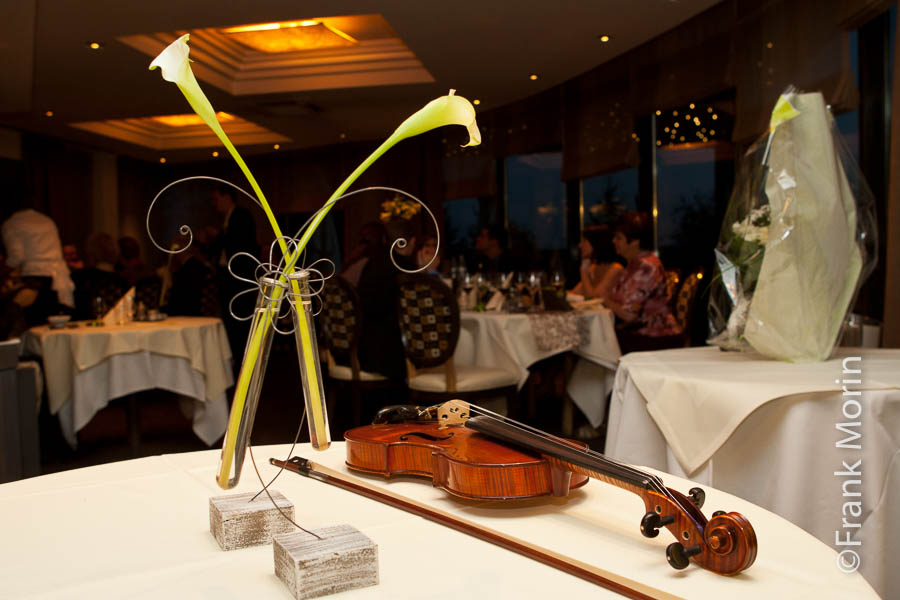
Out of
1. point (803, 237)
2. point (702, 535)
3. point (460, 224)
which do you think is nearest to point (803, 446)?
point (803, 237)

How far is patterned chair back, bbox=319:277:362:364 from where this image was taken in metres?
4.20

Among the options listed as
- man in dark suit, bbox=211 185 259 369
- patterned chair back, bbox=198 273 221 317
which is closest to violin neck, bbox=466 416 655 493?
man in dark suit, bbox=211 185 259 369

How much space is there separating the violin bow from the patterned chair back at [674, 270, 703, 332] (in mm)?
4081

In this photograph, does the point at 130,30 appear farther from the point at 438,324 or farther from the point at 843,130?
the point at 843,130

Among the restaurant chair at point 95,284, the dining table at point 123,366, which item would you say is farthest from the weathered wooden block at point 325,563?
the restaurant chair at point 95,284

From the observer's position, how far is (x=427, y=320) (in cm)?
394

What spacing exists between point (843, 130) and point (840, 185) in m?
3.66

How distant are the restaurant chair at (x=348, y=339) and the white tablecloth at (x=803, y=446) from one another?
261 cm

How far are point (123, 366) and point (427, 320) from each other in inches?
65.9

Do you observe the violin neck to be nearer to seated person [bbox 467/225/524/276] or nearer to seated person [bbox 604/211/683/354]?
seated person [bbox 604/211/683/354]

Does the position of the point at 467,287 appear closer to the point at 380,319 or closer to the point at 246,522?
the point at 380,319

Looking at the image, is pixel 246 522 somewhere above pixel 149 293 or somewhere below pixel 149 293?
below

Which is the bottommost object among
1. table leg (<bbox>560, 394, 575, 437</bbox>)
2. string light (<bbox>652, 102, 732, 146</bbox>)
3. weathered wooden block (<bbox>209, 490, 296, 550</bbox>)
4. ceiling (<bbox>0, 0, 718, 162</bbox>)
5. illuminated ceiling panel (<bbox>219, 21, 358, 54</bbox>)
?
table leg (<bbox>560, 394, 575, 437</bbox>)

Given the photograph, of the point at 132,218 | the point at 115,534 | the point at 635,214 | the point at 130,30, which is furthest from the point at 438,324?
the point at 132,218
